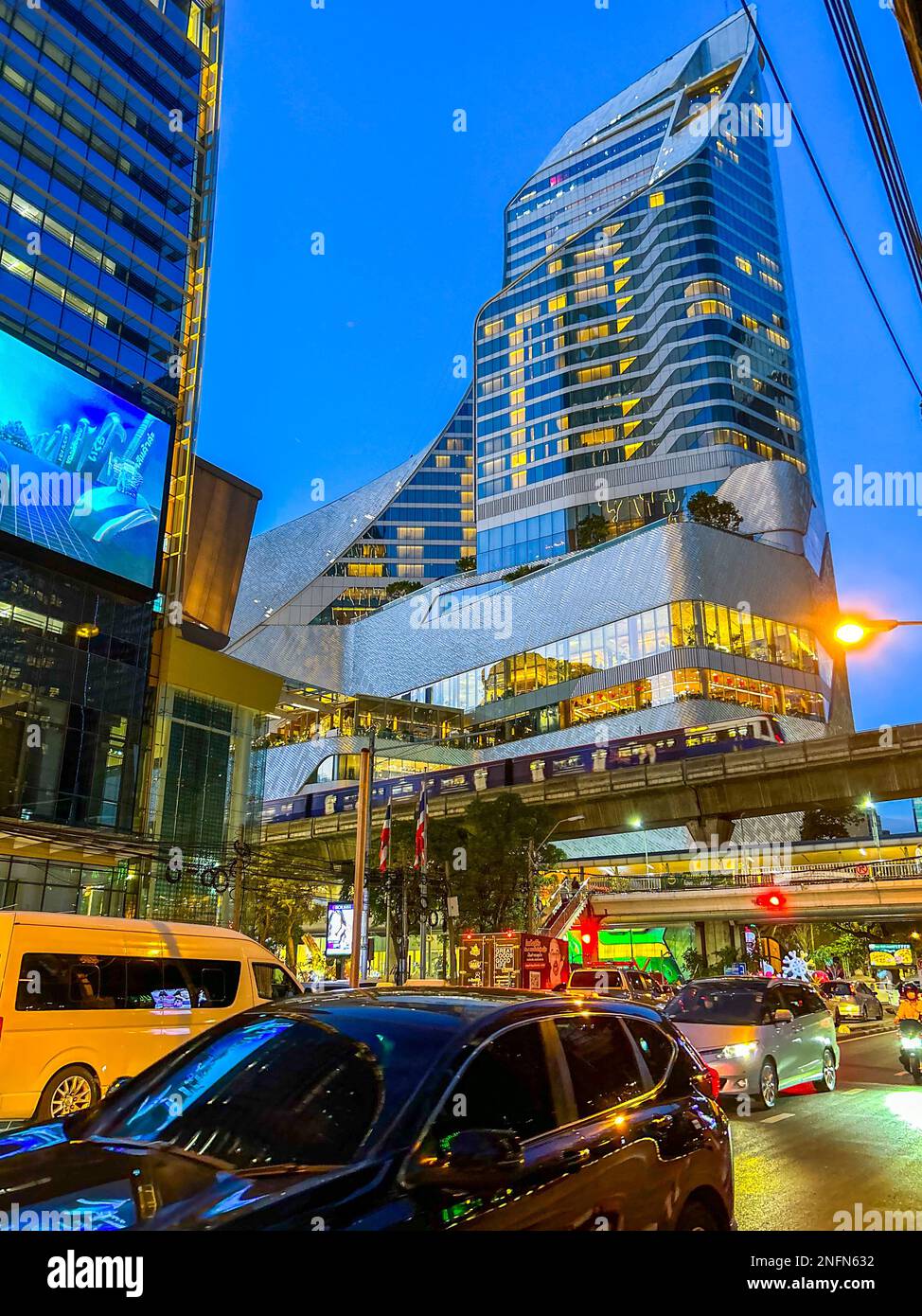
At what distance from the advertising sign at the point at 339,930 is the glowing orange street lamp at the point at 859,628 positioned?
782 inches

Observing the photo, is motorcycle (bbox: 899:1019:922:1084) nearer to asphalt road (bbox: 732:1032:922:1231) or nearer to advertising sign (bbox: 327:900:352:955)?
asphalt road (bbox: 732:1032:922:1231)

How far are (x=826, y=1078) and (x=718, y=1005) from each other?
2.46 m

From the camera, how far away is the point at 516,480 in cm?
11469

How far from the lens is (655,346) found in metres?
111

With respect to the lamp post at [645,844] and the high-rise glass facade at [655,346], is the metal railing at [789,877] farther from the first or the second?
the high-rise glass facade at [655,346]

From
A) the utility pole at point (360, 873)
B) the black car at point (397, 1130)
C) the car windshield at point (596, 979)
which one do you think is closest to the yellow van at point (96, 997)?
the black car at point (397, 1130)

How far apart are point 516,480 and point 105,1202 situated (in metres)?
115

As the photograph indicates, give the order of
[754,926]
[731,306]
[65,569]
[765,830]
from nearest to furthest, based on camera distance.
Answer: [65,569], [754,926], [765,830], [731,306]

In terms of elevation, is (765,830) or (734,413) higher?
(734,413)

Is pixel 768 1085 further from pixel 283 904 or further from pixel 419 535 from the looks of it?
pixel 419 535

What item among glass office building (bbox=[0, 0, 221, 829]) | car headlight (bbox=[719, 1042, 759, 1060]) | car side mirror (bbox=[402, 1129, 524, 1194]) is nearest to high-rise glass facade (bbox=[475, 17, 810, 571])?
glass office building (bbox=[0, 0, 221, 829])

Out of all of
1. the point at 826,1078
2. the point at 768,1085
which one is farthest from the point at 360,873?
the point at 768,1085
